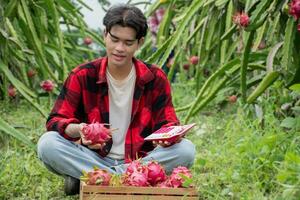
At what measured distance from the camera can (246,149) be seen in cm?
310

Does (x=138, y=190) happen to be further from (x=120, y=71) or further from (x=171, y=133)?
(x=120, y=71)

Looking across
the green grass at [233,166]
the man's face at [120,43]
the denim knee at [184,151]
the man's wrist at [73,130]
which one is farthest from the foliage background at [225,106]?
the man's face at [120,43]

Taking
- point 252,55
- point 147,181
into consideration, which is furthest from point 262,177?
point 252,55

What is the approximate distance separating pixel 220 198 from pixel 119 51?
27.2 inches

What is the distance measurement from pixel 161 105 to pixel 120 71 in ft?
0.73

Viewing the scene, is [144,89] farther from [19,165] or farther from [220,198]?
[19,165]

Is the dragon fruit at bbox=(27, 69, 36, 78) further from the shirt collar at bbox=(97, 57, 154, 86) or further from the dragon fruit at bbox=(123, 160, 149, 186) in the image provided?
the dragon fruit at bbox=(123, 160, 149, 186)

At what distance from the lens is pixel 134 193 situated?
237 centimetres

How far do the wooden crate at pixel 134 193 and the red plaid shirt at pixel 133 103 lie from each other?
0.56 meters

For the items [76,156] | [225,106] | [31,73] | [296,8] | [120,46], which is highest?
[296,8]

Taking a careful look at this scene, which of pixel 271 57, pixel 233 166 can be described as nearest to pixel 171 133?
pixel 233 166

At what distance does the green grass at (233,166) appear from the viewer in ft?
9.12

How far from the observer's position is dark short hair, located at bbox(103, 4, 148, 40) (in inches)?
111

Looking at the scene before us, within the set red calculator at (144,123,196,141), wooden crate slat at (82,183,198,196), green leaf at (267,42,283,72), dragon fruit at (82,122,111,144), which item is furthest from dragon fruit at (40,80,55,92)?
wooden crate slat at (82,183,198,196)
